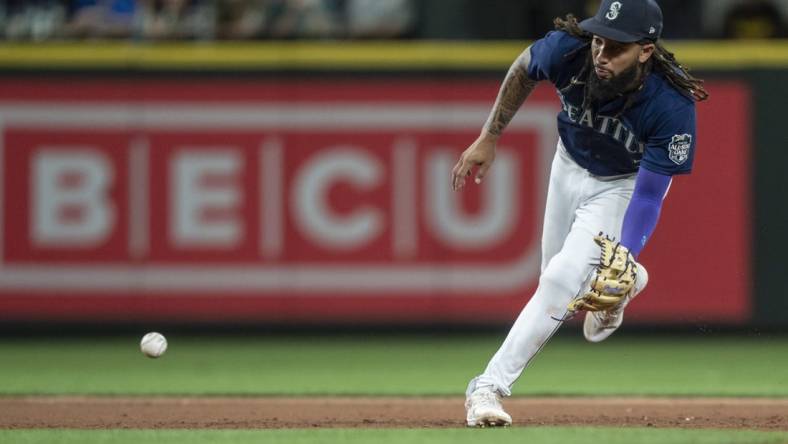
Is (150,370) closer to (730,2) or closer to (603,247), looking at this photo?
(603,247)

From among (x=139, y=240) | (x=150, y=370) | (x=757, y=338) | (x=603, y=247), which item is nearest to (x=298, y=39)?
(x=139, y=240)

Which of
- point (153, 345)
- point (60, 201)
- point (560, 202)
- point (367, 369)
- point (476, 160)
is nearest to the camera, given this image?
point (476, 160)

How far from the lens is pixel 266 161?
11.2m

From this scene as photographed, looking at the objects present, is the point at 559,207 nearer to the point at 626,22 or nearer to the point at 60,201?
the point at 626,22

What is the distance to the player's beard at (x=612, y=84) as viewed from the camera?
582cm

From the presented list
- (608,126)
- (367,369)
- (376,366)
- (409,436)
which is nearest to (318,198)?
(376,366)

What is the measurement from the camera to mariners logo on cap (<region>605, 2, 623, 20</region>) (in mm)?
5730

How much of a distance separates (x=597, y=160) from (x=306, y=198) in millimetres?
5067

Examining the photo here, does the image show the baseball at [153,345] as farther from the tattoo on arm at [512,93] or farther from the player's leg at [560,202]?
the tattoo on arm at [512,93]

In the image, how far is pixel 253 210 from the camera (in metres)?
11.2

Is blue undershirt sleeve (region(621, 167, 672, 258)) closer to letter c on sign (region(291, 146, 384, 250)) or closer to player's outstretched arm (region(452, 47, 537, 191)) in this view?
player's outstretched arm (region(452, 47, 537, 191))

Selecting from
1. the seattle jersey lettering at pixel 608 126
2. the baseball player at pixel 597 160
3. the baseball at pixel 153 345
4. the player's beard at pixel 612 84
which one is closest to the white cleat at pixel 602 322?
the baseball player at pixel 597 160

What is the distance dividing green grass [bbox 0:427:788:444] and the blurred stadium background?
16.2ft

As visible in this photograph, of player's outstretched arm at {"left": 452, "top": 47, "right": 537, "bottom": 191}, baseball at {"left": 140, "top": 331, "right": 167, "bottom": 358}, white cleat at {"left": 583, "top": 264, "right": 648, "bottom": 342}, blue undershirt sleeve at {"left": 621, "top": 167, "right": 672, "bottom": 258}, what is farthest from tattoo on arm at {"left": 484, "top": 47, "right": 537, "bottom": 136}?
baseball at {"left": 140, "top": 331, "right": 167, "bottom": 358}
